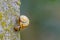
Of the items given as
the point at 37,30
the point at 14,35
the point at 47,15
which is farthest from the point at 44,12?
the point at 14,35

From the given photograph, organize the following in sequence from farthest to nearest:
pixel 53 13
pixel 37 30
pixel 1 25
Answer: pixel 53 13
pixel 37 30
pixel 1 25

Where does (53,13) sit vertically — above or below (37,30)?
above

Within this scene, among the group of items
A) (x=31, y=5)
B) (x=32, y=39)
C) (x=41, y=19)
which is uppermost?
(x=31, y=5)

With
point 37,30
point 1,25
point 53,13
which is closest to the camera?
point 1,25

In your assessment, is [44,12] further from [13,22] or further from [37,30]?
[13,22]

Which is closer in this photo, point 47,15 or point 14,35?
point 14,35

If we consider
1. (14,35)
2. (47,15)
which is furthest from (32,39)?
(14,35)
